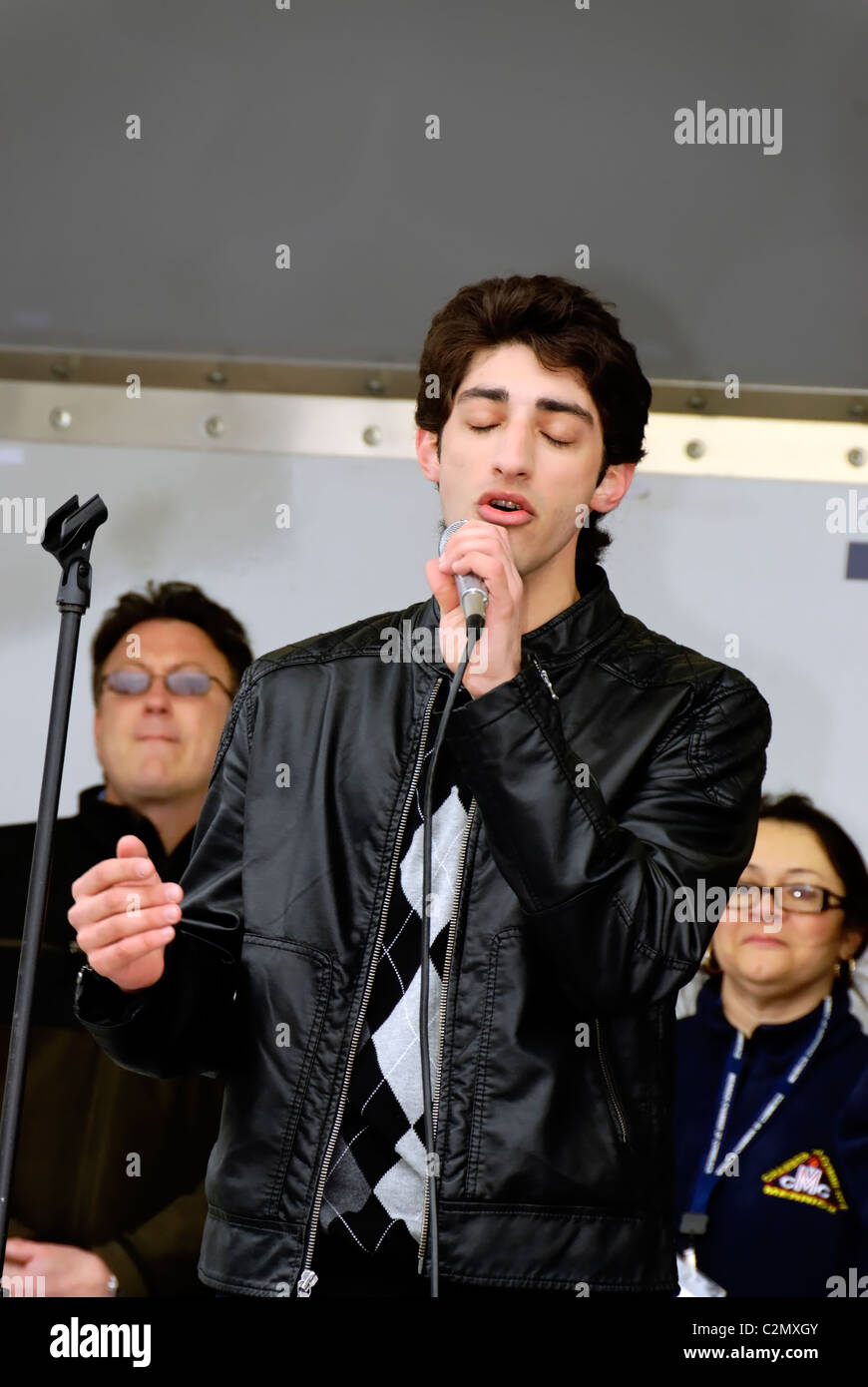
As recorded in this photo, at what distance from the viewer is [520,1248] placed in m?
1.68

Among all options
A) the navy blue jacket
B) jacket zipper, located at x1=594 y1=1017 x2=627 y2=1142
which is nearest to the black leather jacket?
jacket zipper, located at x1=594 y1=1017 x2=627 y2=1142

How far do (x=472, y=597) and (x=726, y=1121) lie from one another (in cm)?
188

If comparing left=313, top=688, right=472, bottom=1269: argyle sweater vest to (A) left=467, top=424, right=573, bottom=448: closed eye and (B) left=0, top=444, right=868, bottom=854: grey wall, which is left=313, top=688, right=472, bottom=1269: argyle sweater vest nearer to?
(A) left=467, top=424, right=573, bottom=448: closed eye

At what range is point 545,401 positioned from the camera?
2.01 metres

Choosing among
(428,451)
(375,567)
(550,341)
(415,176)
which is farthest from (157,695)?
(550,341)

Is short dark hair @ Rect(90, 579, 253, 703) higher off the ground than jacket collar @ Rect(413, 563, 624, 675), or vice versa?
short dark hair @ Rect(90, 579, 253, 703)

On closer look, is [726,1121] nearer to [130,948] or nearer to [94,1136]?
[94,1136]

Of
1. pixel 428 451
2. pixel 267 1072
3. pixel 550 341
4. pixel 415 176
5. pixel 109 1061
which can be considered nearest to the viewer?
pixel 267 1072

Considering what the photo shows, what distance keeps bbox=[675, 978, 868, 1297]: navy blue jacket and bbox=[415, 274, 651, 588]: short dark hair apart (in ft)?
4.85

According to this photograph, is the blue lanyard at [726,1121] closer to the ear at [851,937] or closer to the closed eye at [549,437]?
the ear at [851,937]

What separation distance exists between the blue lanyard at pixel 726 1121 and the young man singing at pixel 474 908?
1.33 meters

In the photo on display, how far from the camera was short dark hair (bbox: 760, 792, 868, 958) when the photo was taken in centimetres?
316

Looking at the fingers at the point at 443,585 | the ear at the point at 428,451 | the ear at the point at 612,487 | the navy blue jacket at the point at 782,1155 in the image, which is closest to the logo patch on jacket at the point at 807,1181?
the navy blue jacket at the point at 782,1155

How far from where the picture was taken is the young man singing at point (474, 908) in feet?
5.49
